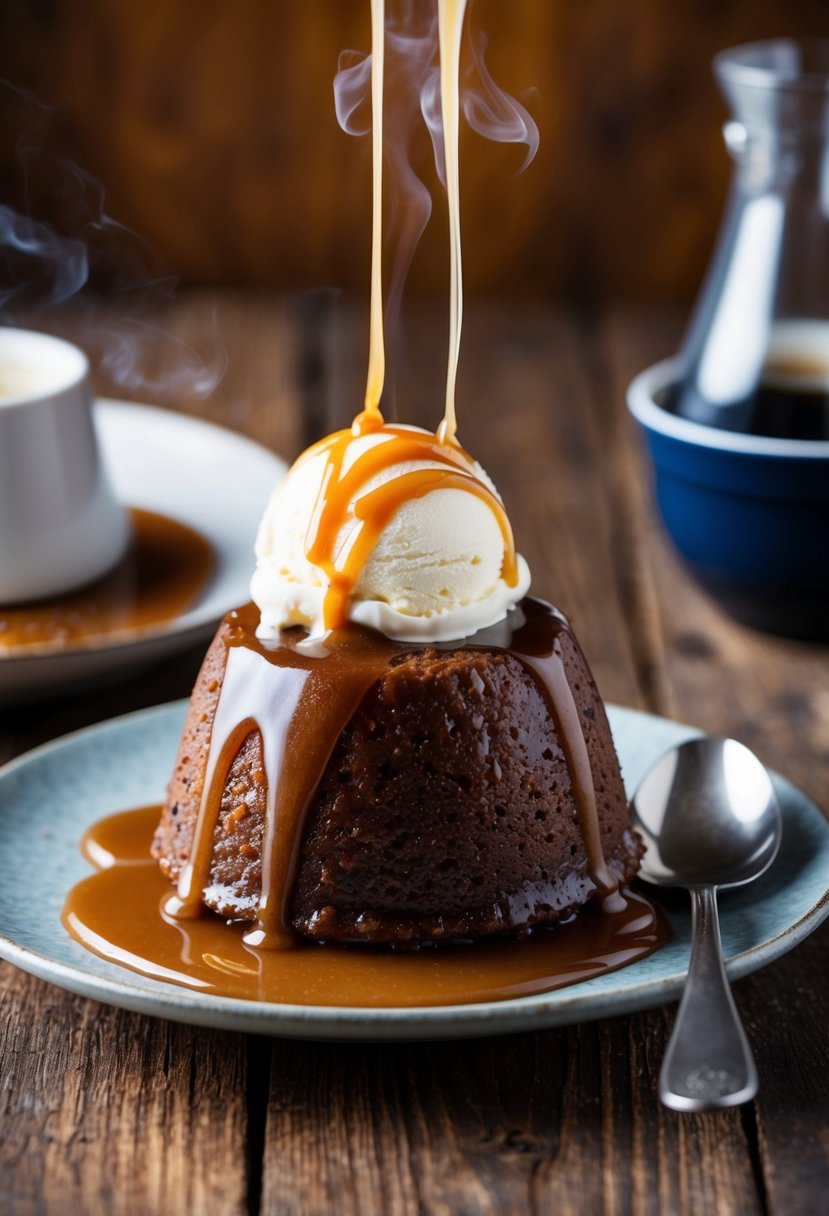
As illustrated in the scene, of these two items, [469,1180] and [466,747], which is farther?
[466,747]

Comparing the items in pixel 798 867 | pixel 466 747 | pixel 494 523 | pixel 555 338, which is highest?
pixel 494 523

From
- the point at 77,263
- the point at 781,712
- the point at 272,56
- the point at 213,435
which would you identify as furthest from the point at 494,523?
the point at 272,56

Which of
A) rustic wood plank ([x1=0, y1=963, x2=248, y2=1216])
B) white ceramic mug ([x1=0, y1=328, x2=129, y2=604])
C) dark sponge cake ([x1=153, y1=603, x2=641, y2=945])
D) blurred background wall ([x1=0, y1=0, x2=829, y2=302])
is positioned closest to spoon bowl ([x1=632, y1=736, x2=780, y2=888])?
dark sponge cake ([x1=153, y1=603, x2=641, y2=945])

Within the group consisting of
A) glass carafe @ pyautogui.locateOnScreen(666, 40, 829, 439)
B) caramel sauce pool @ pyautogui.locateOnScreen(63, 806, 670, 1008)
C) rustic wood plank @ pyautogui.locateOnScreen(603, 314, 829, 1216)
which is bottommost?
rustic wood plank @ pyautogui.locateOnScreen(603, 314, 829, 1216)

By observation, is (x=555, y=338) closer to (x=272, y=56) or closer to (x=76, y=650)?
(x=272, y=56)

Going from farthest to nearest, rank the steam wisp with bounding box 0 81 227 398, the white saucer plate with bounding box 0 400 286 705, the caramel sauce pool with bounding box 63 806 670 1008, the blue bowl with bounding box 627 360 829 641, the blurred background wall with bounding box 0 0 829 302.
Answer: the blurred background wall with bounding box 0 0 829 302
the steam wisp with bounding box 0 81 227 398
the blue bowl with bounding box 627 360 829 641
the white saucer plate with bounding box 0 400 286 705
the caramel sauce pool with bounding box 63 806 670 1008

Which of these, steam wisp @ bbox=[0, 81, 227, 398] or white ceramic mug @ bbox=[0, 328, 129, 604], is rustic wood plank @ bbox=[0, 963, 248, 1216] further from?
steam wisp @ bbox=[0, 81, 227, 398]

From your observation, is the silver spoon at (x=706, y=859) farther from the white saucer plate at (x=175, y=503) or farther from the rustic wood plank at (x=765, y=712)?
the white saucer plate at (x=175, y=503)
